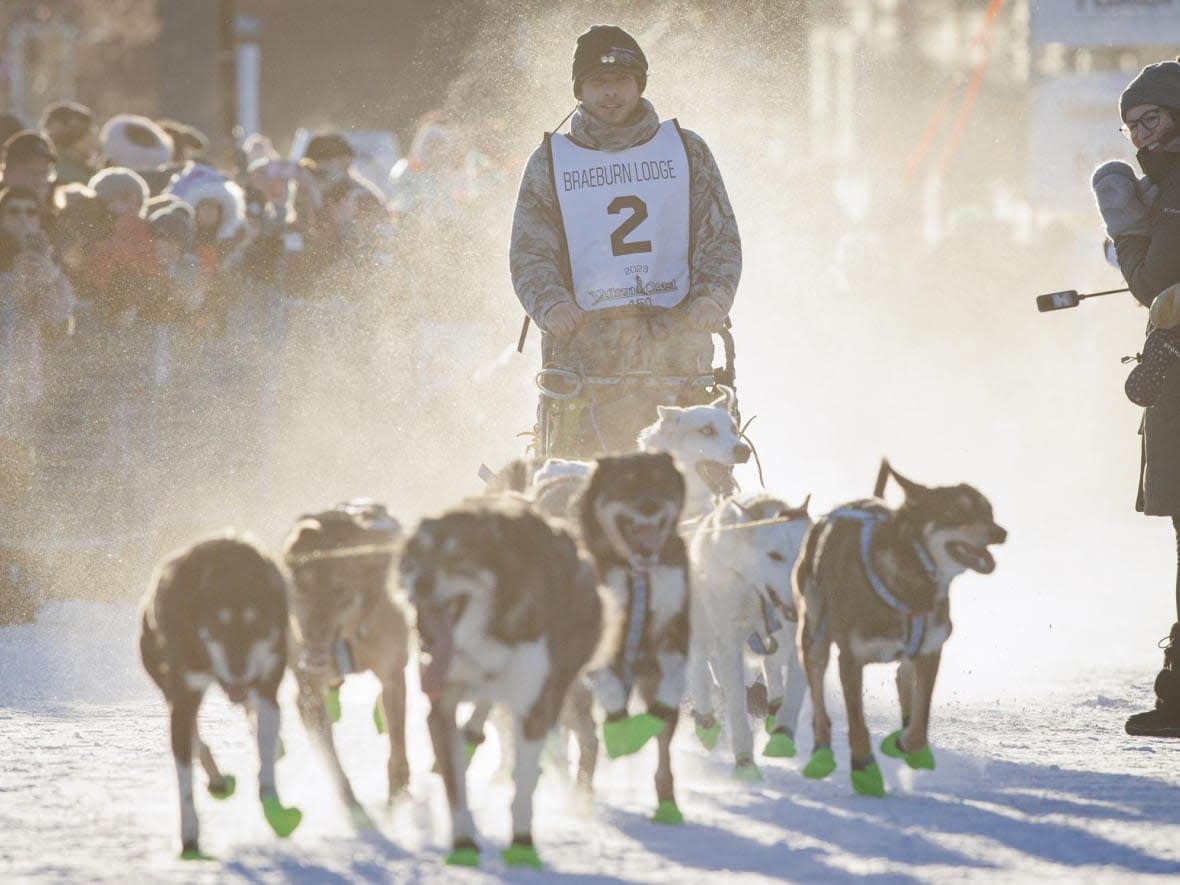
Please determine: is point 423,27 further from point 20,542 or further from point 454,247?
point 20,542

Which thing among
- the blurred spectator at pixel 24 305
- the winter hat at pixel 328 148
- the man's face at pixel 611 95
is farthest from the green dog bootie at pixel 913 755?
the winter hat at pixel 328 148

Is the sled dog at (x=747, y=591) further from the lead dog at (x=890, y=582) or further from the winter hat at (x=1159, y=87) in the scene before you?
the winter hat at (x=1159, y=87)

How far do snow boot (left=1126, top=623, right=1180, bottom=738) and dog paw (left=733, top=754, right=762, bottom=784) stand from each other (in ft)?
5.70

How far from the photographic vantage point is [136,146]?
17.2 metres

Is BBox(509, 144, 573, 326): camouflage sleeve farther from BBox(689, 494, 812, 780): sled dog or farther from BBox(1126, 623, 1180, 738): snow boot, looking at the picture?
BBox(1126, 623, 1180, 738): snow boot

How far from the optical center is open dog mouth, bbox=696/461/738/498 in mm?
9039

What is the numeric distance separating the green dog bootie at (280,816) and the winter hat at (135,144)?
1076cm

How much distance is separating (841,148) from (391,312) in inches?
2032

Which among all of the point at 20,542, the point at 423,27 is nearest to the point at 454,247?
the point at 20,542

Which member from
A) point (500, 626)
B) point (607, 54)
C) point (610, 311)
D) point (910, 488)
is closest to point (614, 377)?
point (610, 311)

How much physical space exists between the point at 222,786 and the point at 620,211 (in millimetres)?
3015

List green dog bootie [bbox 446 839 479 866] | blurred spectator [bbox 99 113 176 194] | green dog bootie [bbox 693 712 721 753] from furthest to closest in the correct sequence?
1. blurred spectator [bbox 99 113 176 194]
2. green dog bootie [bbox 693 712 721 753]
3. green dog bootie [bbox 446 839 479 866]

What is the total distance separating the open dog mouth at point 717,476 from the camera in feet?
29.7

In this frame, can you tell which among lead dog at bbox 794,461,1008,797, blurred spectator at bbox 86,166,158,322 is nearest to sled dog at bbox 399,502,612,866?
lead dog at bbox 794,461,1008,797
